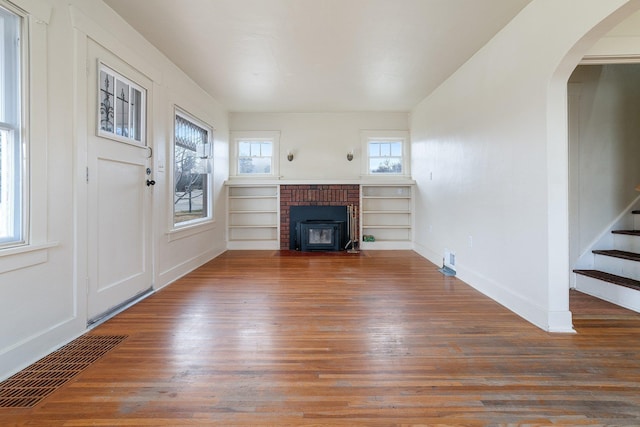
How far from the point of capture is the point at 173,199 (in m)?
3.84

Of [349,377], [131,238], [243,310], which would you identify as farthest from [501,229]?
[131,238]

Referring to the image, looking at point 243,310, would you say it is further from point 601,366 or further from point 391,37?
point 391,37

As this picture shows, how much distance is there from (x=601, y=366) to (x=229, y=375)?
2.20m

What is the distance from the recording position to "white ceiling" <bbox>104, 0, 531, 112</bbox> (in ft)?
8.54

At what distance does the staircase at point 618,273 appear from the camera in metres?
2.80

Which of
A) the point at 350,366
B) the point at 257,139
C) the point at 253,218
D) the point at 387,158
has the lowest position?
the point at 350,366

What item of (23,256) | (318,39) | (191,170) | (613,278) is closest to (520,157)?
(613,278)

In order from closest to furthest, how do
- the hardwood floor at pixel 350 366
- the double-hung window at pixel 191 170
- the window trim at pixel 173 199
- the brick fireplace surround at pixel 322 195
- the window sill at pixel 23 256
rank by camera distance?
1. the hardwood floor at pixel 350 366
2. the window sill at pixel 23 256
3. the window trim at pixel 173 199
4. the double-hung window at pixel 191 170
5. the brick fireplace surround at pixel 322 195

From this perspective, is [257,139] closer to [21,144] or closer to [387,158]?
[387,158]

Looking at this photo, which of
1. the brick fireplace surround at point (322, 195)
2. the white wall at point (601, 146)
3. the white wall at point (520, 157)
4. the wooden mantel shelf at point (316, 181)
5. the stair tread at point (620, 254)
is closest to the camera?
the white wall at point (520, 157)

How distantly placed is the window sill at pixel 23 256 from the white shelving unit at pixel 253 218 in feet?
13.9

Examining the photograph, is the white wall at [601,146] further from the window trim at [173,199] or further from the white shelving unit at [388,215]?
the window trim at [173,199]

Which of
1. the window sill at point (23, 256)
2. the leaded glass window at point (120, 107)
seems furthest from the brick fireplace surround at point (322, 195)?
the window sill at point (23, 256)

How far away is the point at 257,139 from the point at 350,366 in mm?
5249
